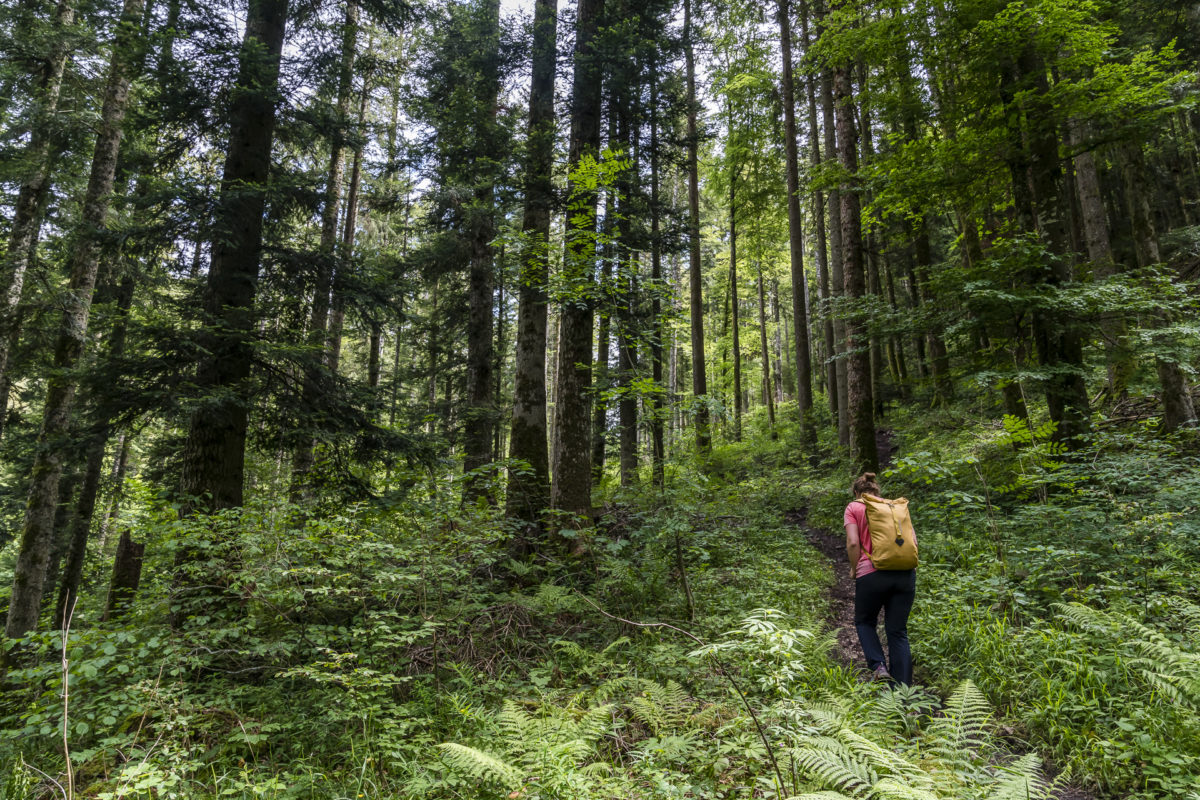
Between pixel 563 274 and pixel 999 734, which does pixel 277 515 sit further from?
pixel 999 734

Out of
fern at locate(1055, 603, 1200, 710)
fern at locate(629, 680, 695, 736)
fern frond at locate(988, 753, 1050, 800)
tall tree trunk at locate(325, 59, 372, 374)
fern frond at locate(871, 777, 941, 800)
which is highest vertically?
tall tree trunk at locate(325, 59, 372, 374)

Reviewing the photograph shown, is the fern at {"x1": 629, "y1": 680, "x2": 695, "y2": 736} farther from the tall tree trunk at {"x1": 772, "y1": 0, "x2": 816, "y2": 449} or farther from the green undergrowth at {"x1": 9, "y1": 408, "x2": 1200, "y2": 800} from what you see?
the tall tree trunk at {"x1": 772, "y1": 0, "x2": 816, "y2": 449}

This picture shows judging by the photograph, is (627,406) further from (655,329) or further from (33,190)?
(33,190)

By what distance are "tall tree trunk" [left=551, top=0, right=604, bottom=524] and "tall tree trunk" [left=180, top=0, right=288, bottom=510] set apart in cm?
414

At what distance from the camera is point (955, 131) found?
9.32 m

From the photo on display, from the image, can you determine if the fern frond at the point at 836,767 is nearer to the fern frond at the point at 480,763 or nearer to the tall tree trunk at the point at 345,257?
the fern frond at the point at 480,763

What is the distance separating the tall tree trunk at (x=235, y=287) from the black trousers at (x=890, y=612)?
7.39 meters

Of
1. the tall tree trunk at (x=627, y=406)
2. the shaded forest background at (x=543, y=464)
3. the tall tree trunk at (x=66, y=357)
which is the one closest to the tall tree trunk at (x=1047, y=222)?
the shaded forest background at (x=543, y=464)

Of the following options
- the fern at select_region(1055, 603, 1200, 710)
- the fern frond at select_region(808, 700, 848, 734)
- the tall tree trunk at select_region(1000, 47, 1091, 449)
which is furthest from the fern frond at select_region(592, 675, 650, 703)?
the tall tree trunk at select_region(1000, 47, 1091, 449)

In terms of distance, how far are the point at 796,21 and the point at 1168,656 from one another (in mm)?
18258

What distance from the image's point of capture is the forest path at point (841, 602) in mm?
3471

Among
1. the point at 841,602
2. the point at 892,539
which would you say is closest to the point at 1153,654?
the point at 892,539

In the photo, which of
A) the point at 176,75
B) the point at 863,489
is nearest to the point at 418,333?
the point at 176,75

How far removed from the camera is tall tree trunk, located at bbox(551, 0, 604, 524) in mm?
7133
